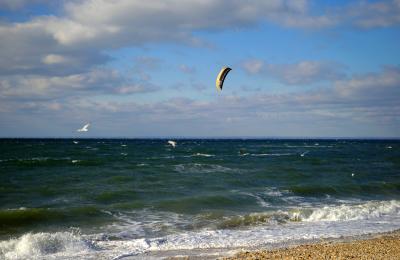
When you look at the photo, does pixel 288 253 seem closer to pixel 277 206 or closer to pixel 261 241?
pixel 261 241

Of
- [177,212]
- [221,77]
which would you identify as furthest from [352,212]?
[221,77]

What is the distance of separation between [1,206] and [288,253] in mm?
14657

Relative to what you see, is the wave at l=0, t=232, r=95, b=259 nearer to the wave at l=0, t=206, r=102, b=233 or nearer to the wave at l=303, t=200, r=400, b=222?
the wave at l=0, t=206, r=102, b=233

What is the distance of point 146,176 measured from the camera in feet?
107

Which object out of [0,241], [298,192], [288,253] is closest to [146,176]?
[298,192]

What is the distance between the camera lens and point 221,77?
13648 millimetres

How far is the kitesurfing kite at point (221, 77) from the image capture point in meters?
13.1

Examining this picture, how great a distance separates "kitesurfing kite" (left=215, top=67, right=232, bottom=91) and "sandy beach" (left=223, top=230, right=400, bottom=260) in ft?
15.9

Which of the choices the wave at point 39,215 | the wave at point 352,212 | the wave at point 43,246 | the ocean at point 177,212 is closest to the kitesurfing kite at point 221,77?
the ocean at point 177,212

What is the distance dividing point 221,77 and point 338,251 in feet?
19.8

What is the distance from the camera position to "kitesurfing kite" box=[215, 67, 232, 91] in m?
13.1

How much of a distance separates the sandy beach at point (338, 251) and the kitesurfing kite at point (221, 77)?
484 cm

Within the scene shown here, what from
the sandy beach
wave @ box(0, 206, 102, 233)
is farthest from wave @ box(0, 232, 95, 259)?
the sandy beach

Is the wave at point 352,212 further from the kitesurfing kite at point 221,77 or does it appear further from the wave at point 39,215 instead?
the wave at point 39,215
